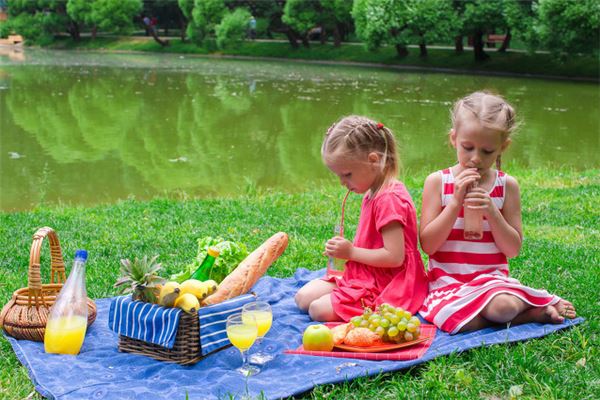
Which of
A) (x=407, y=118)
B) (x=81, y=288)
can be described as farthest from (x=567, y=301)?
(x=407, y=118)

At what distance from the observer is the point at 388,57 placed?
33.7 metres

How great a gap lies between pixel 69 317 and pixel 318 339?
1141 mm

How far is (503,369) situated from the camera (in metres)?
Answer: 3.14

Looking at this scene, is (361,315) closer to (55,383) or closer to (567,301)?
(567,301)

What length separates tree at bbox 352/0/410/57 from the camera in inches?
1180

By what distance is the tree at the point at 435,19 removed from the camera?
29.5 meters

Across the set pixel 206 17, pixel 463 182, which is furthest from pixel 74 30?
pixel 463 182

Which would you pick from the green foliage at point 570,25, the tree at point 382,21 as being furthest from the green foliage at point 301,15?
the green foliage at point 570,25

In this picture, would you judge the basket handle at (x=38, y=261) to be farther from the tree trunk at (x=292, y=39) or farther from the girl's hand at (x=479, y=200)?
the tree trunk at (x=292, y=39)

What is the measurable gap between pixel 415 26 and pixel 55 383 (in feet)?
94.3

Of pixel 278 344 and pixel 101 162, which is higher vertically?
pixel 278 344

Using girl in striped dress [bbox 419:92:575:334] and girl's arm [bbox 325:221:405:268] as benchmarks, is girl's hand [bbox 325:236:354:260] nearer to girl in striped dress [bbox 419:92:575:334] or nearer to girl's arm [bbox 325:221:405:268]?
girl's arm [bbox 325:221:405:268]

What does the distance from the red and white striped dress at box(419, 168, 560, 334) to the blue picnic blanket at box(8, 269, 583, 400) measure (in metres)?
Result: 0.15

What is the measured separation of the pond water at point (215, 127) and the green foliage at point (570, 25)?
144 cm
